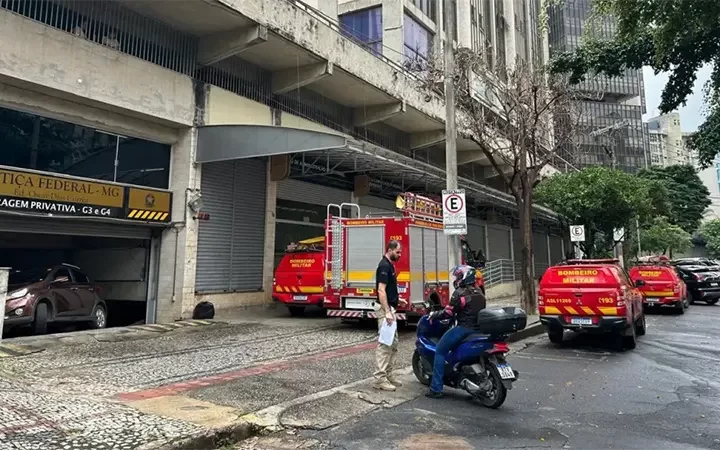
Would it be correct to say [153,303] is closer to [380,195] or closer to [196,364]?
[196,364]

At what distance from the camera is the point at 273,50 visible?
15133 millimetres

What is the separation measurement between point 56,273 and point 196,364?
5.46 metres

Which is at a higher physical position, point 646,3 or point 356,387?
point 646,3

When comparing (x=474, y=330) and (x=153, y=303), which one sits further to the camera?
(x=153, y=303)

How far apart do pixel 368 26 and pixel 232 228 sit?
1468 cm

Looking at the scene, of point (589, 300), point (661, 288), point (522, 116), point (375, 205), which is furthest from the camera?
point (375, 205)

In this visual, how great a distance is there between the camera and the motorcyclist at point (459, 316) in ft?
20.4

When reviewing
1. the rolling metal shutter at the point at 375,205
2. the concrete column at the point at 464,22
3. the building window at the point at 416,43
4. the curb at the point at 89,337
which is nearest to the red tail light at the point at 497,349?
the curb at the point at 89,337

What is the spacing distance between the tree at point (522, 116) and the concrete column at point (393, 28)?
5.72 metres

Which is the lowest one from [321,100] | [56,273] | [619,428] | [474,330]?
[619,428]

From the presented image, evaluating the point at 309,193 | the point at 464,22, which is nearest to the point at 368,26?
the point at 464,22

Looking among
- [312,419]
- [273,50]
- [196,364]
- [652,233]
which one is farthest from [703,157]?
[652,233]

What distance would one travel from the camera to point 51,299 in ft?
35.6

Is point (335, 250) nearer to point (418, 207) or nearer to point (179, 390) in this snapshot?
point (418, 207)
